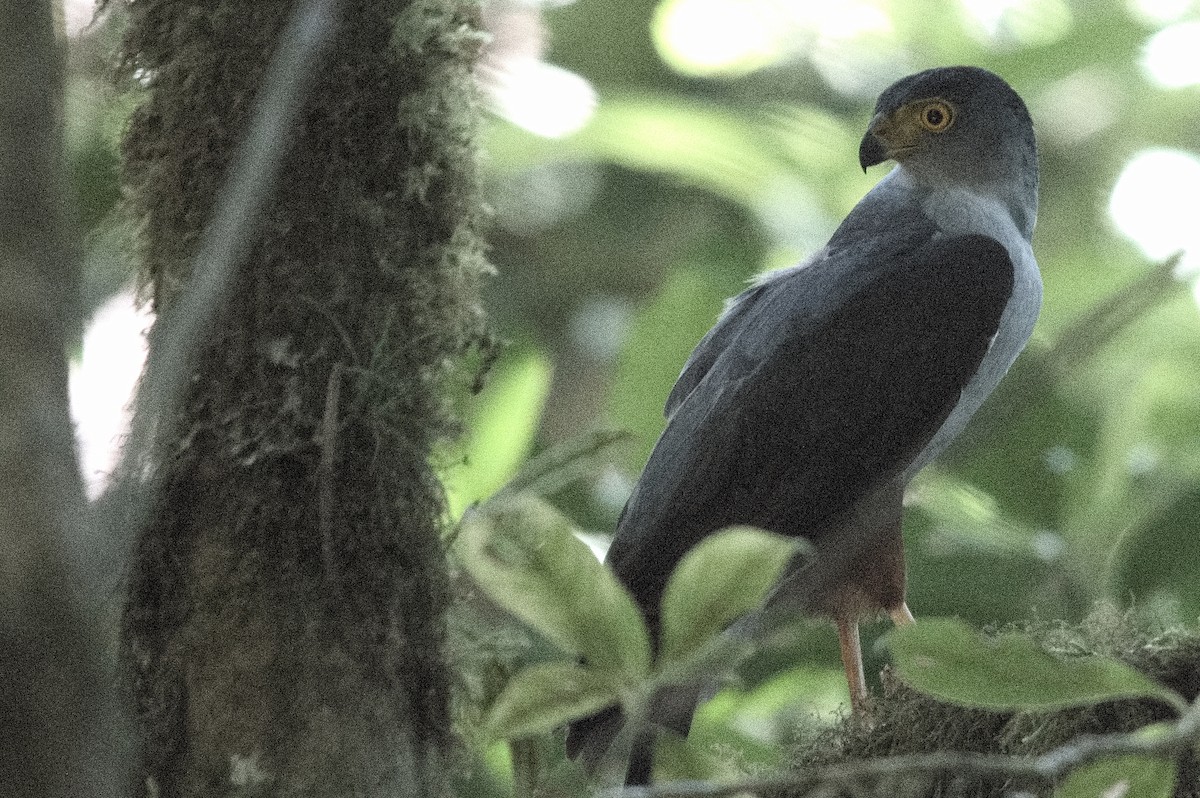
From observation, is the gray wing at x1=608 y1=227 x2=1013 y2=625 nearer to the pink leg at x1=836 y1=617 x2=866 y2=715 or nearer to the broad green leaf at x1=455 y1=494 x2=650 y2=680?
the pink leg at x1=836 y1=617 x2=866 y2=715

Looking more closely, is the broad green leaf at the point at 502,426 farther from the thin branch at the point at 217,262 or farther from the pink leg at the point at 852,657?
the thin branch at the point at 217,262

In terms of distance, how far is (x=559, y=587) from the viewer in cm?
158

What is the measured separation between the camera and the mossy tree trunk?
2039mm

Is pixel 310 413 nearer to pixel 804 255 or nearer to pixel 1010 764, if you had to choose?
pixel 1010 764

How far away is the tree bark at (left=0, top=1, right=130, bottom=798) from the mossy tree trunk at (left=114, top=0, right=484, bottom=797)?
571 millimetres

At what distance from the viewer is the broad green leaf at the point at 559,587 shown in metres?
1.56

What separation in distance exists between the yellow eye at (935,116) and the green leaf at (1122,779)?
108 inches

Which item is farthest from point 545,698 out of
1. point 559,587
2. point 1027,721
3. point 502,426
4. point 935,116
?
point 935,116

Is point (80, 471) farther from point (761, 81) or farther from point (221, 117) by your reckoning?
point (761, 81)

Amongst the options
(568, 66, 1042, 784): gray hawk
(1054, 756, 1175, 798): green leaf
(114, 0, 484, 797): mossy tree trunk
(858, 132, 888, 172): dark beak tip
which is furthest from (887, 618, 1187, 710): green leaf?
(858, 132, 888, 172): dark beak tip

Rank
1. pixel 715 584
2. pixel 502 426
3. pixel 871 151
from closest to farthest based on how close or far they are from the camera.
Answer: pixel 715 584
pixel 502 426
pixel 871 151

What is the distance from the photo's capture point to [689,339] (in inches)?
156

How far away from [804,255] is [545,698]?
3.11m

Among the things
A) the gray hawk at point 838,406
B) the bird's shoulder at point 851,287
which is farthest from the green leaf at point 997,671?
the bird's shoulder at point 851,287
